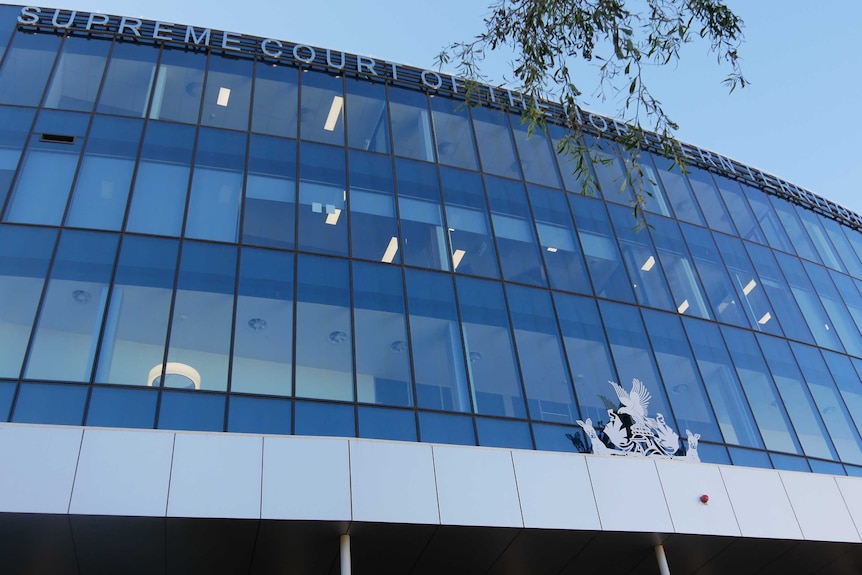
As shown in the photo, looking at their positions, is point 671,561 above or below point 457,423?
below

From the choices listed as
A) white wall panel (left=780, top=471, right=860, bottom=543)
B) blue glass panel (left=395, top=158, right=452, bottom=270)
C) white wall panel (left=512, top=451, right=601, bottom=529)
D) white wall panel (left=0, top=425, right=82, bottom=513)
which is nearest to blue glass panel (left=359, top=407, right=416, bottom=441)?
white wall panel (left=512, top=451, right=601, bottom=529)

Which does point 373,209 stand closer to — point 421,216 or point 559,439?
point 421,216

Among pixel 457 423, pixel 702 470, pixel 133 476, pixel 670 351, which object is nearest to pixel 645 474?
pixel 702 470

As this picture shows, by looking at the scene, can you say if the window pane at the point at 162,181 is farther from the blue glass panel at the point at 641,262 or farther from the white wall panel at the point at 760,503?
the white wall panel at the point at 760,503

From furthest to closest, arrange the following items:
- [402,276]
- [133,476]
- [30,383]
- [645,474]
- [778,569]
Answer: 1. [402,276]
2. [778,569]
3. [645,474]
4. [30,383]
5. [133,476]

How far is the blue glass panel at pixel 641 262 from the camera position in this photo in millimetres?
21516

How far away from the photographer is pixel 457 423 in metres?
16.8

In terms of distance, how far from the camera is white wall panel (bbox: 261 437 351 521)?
44.4 feet

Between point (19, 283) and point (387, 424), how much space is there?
24.5 ft

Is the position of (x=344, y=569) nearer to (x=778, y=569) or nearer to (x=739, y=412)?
(x=778, y=569)

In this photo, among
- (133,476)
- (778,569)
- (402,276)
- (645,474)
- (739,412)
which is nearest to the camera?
(133,476)

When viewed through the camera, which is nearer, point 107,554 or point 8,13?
point 107,554

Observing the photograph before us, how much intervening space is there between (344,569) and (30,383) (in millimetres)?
6318

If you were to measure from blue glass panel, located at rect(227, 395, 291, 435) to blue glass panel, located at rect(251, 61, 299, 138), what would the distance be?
7676 millimetres
